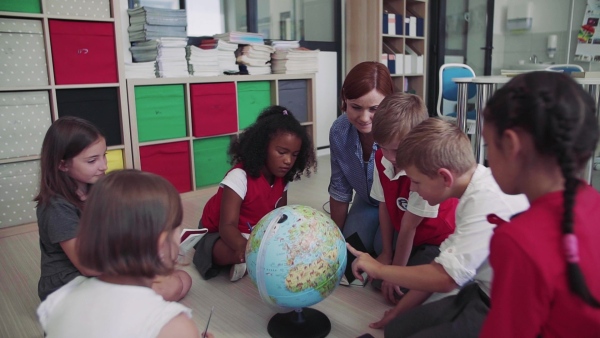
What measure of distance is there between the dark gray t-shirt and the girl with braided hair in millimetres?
1363

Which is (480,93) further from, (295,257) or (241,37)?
(295,257)

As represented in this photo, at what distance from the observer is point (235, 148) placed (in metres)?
2.29

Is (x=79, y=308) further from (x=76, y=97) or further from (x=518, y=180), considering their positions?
(x=76, y=97)

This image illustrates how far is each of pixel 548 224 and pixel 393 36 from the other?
4632 mm

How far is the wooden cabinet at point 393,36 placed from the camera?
4.93 metres

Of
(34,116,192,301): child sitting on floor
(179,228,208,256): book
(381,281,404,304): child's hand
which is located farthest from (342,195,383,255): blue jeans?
(34,116,192,301): child sitting on floor

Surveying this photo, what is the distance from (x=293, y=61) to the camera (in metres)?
4.09

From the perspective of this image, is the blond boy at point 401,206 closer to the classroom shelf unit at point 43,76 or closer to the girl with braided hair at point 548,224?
the girl with braided hair at point 548,224

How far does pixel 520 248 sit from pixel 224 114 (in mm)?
3070

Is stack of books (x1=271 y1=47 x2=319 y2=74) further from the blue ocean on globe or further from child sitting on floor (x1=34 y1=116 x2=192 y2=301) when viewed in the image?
the blue ocean on globe

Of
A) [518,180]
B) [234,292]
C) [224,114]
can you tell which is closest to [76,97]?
[224,114]

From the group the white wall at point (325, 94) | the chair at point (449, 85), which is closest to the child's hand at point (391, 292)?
the chair at point (449, 85)

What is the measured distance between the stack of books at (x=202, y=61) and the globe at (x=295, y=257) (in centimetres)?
232

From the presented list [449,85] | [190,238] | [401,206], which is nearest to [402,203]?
[401,206]
